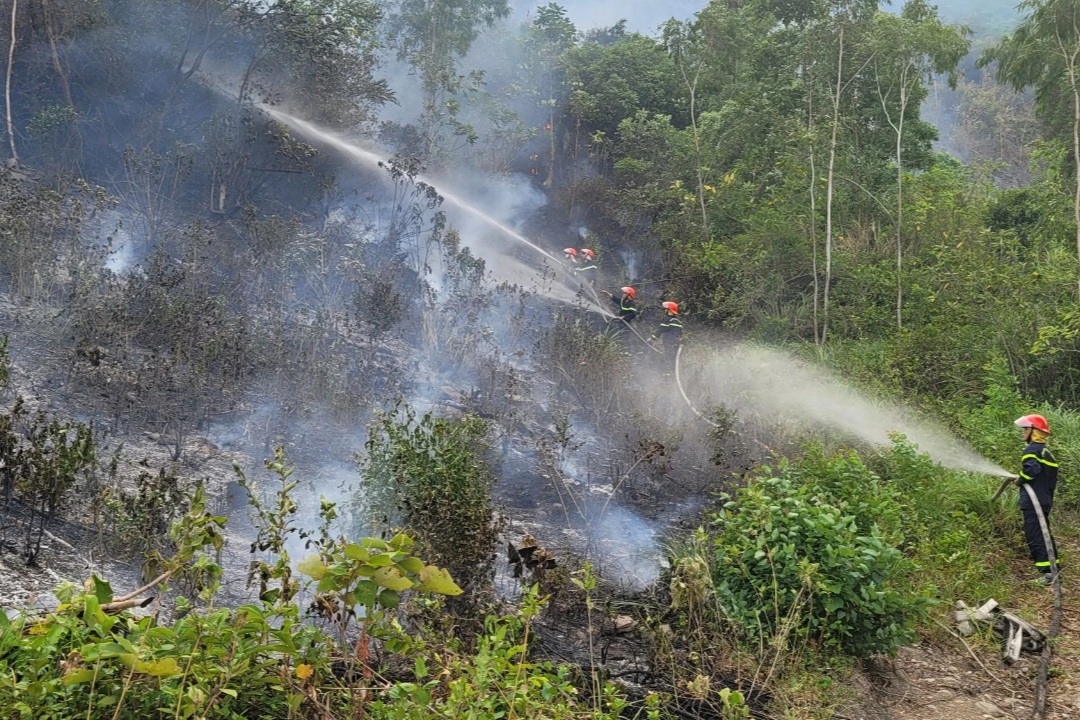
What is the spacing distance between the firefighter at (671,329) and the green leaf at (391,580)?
10.3m

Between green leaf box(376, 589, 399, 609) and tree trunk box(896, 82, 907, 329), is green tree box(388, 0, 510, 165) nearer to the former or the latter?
tree trunk box(896, 82, 907, 329)

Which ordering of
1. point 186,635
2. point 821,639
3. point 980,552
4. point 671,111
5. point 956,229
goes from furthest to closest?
point 671,111 < point 956,229 < point 980,552 < point 821,639 < point 186,635

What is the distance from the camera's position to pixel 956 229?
13453 millimetres

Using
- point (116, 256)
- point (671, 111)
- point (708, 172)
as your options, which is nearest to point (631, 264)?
point (708, 172)

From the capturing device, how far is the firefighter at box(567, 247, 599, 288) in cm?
1493

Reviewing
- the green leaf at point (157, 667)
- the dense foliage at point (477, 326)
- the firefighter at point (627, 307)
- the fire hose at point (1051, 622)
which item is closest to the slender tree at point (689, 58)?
the dense foliage at point (477, 326)

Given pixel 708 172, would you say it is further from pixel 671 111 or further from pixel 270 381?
pixel 270 381

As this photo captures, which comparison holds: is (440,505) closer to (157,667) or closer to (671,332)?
(157,667)

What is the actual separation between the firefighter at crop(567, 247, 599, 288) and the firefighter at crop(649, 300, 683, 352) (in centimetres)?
198

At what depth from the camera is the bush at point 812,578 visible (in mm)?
4570

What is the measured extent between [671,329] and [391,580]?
11271mm

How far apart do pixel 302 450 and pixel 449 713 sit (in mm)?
4605

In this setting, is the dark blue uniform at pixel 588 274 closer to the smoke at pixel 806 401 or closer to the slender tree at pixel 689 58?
the slender tree at pixel 689 58

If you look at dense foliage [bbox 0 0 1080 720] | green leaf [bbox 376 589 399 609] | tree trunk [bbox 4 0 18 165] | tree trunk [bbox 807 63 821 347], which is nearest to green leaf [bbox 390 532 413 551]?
dense foliage [bbox 0 0 1080 720]
